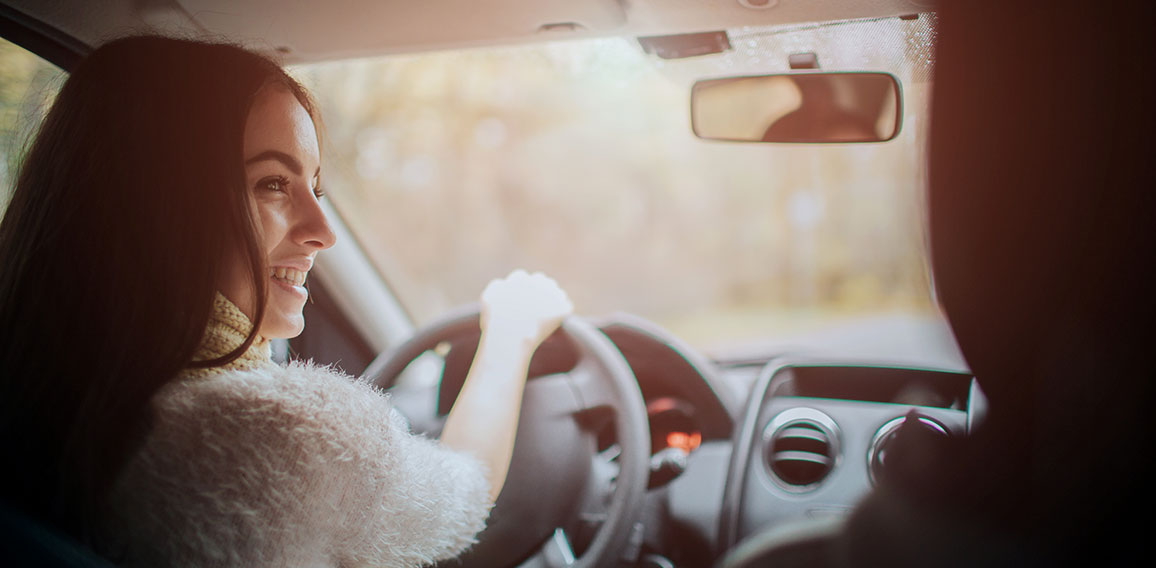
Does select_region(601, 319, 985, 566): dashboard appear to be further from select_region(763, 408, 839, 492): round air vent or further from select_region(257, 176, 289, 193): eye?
select_region(257, 176, 289, 193): eye

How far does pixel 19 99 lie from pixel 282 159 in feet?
2.27

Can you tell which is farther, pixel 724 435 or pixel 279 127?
pixel 724 435

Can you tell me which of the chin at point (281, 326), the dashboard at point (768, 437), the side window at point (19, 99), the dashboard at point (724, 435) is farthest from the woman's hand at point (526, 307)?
the side window at point (19, 99)

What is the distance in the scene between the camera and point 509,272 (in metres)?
2.22

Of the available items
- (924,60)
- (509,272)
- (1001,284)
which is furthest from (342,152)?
(1001,284)

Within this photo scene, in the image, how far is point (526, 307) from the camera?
6.97 ft

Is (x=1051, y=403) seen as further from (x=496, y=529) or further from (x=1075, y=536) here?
(x=496, y=529)

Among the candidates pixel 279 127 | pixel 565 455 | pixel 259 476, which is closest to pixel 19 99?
pixel 279 127

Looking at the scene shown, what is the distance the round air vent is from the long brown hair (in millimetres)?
1336

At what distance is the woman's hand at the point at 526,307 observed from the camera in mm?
2119

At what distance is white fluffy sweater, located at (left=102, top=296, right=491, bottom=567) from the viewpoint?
1176 millimetres

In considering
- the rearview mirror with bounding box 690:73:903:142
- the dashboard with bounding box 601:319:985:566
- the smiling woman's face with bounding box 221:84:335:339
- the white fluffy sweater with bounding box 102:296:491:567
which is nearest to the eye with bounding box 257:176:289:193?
the smiling woman's face with bounding box 221:84:335:339

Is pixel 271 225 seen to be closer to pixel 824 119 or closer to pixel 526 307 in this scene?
pixel 526 307

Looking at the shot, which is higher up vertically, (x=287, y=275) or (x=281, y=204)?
(x=281, y=204)
